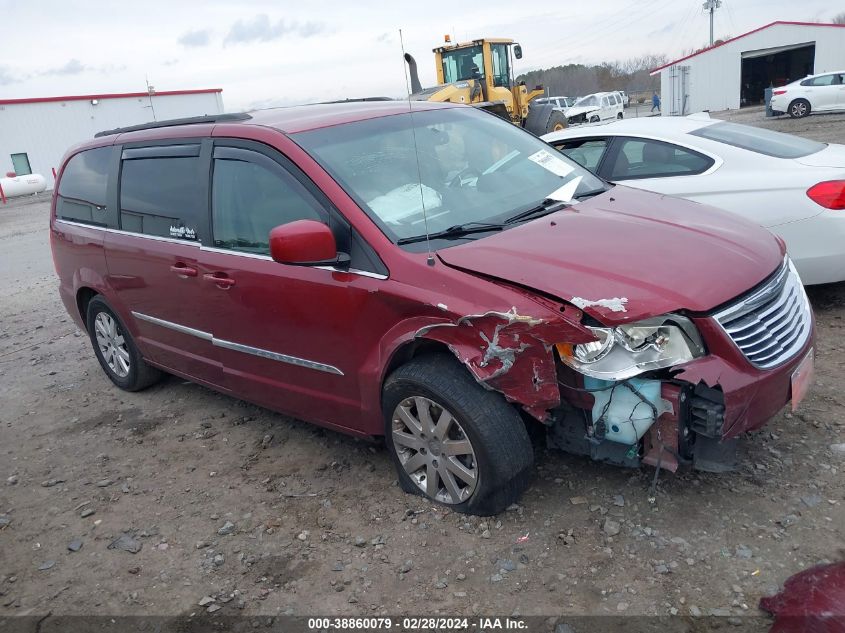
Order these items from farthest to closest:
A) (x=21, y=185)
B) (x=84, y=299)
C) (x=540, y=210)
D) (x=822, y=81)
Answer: (x=21, y=185) < (x=822, y=81) < (x=84, y=299) < (x=540, y=210)

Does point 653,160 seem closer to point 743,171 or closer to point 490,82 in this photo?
point 743,171

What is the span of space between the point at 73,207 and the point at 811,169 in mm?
5354

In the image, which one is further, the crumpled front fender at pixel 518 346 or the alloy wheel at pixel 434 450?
the alloy wheel at pixel 434 450

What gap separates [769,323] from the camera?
2928 millimetres

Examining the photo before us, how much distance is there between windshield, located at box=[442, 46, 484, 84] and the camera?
17.0 m

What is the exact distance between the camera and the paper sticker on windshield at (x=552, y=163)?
13.3 ft

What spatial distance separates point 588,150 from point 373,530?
3.86 metres

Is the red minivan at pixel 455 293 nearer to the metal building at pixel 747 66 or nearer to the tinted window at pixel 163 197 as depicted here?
the tinted window at pixel 163 197

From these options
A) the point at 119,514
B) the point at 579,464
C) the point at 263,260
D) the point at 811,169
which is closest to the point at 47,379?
the point at 119,514

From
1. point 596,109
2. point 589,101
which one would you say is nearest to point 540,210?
point 596,109

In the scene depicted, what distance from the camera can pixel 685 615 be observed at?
252 centimetres

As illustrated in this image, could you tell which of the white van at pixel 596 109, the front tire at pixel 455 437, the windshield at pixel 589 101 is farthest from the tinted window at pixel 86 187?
the windshield at pixel 589 101

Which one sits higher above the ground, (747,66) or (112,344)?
(747,66)

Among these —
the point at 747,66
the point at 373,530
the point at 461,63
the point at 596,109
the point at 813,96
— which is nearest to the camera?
the point at 373,530
